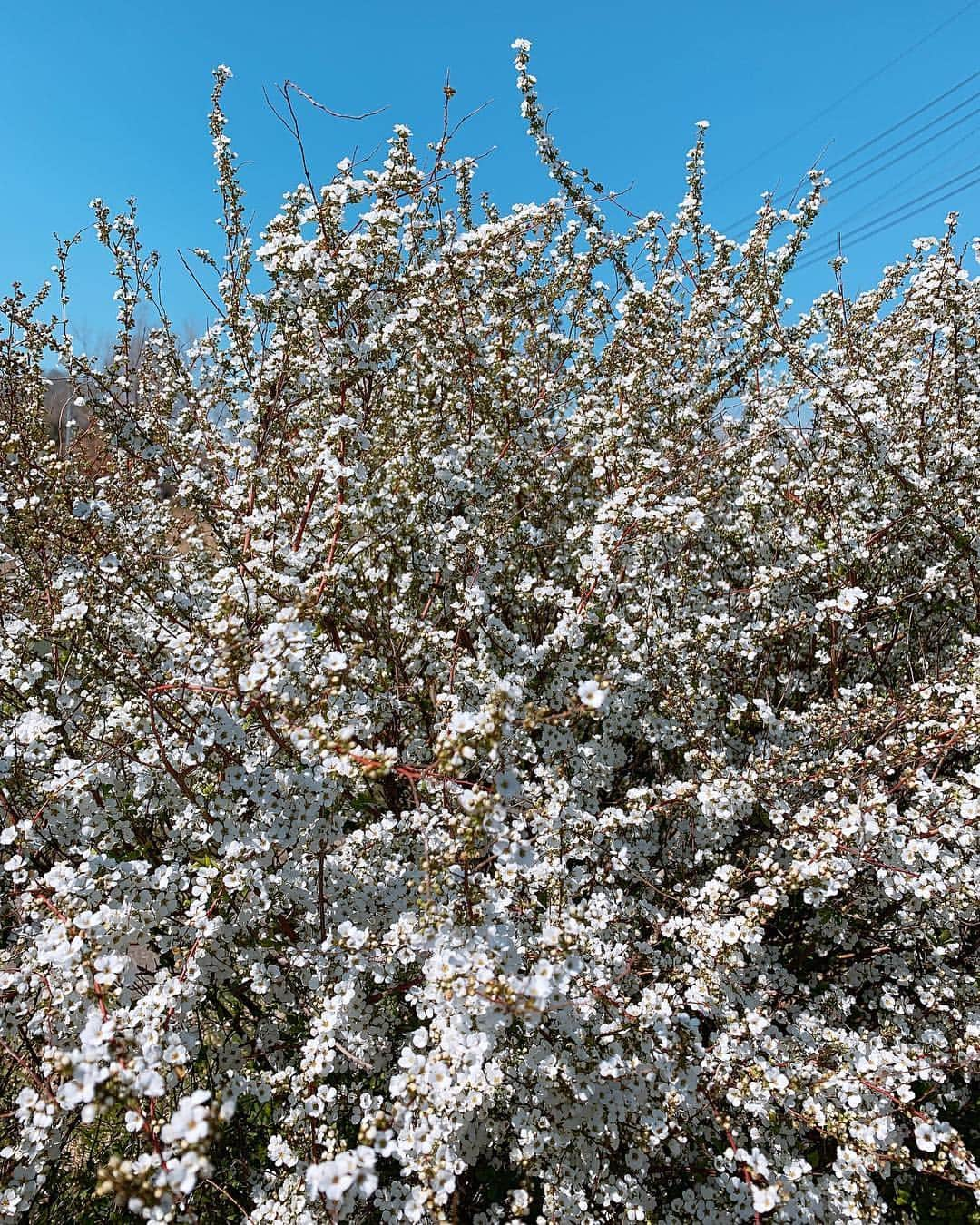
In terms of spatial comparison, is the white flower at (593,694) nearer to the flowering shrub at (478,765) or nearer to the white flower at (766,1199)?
the flowering shrub at (478,765)

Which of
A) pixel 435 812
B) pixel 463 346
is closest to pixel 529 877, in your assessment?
pixel 435 812

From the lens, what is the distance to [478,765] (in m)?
3.38

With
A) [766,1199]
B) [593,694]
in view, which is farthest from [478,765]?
[766,1199]

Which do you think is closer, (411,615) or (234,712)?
(234,712)

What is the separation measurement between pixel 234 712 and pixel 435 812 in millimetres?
1092

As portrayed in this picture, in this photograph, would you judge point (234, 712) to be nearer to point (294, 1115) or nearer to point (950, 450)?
point (294, 1115)

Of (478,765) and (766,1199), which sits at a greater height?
(478,765)

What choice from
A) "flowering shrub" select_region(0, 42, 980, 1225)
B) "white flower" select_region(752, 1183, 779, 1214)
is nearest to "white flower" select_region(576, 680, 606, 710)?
"flowering shrub" select_region(0, 42, 980, 1225)

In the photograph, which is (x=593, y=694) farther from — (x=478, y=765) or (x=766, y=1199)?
(x=766, y=1199)

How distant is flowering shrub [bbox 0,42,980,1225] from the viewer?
2695mm

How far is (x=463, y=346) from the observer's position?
4789 mm

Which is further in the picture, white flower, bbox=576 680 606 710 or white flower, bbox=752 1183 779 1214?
white flower, bbox=752 1183 779 1214

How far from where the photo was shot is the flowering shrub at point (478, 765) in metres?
2.70

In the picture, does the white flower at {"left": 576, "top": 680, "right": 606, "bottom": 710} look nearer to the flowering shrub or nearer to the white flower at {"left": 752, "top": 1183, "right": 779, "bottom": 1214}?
the flowering shrub
